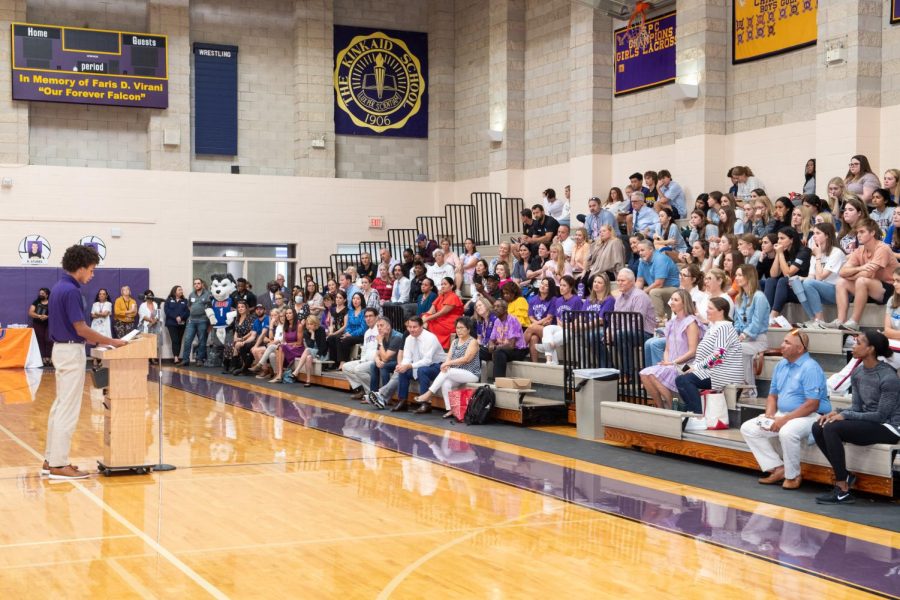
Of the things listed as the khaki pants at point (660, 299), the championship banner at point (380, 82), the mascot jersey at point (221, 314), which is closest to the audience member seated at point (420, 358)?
the khaki pants at point (660, 299)

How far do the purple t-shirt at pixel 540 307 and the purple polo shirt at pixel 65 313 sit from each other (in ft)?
20.3

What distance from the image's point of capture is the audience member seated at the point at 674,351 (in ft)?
31.5

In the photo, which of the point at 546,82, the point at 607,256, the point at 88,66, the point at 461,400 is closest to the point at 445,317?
the point at 461,400

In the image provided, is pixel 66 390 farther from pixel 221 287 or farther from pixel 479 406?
pixel 221 287

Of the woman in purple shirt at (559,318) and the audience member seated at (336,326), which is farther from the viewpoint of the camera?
the audience member seated at (336,326)

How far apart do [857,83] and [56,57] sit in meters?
14.9

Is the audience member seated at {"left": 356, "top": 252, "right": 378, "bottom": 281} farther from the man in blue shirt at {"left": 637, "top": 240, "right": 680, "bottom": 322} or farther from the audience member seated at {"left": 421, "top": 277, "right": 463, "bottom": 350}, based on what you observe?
the man in blue shirt at {"left": 637, "top": 240, "right": 680, "bottom": 322}

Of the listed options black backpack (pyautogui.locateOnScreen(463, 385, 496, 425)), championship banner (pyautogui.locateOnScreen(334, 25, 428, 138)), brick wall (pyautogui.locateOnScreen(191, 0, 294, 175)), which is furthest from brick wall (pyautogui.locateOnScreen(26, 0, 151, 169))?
black backpack (pyautogui.locateOnScreen(463, 385, 496, 425))

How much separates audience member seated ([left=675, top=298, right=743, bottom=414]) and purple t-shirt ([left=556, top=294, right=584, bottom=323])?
9.82 feet

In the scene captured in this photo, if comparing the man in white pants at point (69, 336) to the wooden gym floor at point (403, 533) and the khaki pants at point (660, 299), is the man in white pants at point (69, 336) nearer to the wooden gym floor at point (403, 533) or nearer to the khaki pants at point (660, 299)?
the wooden gym floor at point (403, 533)

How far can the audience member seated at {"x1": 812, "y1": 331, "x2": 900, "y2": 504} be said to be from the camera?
705 centimetres

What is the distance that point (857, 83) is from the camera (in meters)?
13.6

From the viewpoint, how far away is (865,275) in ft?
31.6

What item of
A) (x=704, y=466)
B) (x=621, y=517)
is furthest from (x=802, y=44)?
(x=621, y=517)
